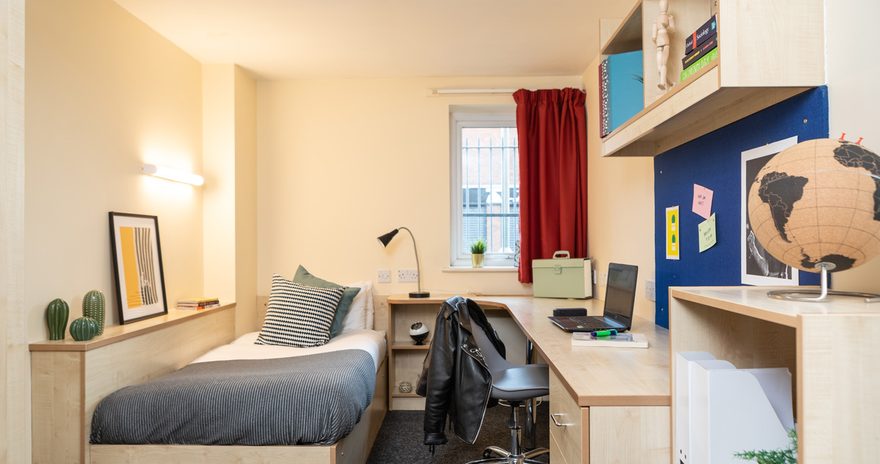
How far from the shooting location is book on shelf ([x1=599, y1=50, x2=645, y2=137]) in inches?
86.0

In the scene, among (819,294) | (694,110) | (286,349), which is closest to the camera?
(819,294)

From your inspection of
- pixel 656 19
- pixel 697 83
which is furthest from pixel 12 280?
pixel 656 19

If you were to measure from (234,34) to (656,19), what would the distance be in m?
2.35

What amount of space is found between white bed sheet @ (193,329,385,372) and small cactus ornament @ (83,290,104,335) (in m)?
0.56

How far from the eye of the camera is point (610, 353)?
1913 millimetres

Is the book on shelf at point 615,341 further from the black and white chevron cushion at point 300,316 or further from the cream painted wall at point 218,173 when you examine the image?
the cream painted wall at point 218,173

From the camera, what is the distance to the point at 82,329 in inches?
90.2

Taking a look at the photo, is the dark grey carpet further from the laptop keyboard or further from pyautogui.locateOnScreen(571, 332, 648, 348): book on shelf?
pyautogui.locateOnScreen(571, 332, 648, 348): book on shelf

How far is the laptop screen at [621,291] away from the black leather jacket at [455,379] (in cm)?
67

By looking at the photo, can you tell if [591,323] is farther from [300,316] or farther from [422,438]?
[300,316]

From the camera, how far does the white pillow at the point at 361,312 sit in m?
3.69

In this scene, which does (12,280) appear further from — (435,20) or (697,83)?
(435,20)

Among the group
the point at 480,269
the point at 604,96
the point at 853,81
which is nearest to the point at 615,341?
the point at 604,96

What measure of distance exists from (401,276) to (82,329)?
2113mm
